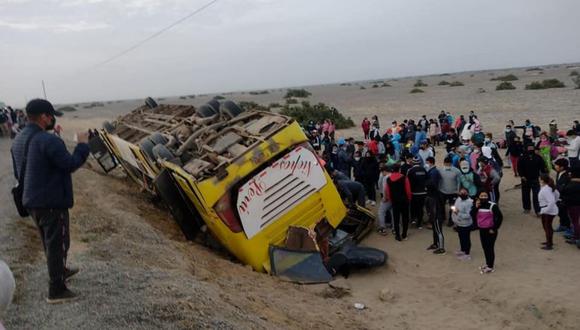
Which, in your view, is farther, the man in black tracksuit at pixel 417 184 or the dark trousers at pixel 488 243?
the man in black tracksuit at pixel 417 184

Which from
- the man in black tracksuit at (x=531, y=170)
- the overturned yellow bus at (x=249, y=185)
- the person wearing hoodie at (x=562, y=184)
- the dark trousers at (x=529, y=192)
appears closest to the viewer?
the overturned yellow bus at (x=249, y=185)

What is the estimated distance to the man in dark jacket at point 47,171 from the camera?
14.2 feet

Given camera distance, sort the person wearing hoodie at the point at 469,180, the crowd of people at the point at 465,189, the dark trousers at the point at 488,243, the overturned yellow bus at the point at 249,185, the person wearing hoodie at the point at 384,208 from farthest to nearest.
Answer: the person wearing hoodie at the point at 384,208 < the person wearing hoodie at the point at 469,180 < the crowd of people at the point at 465,189 < the dark trousers at the point at 488,243 < the overturned yellow bus at the point at 249,185

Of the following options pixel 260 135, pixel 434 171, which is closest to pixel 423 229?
pixel 434 171

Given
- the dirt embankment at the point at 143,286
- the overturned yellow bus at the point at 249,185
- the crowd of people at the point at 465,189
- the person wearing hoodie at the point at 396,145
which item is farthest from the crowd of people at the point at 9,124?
the crowd of people at the point at 465,189

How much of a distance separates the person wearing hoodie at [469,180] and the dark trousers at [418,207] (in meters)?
0.89

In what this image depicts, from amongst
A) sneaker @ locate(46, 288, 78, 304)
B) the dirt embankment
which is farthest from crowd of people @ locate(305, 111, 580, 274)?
sneaker @ locate(46, 288, 78, 304)

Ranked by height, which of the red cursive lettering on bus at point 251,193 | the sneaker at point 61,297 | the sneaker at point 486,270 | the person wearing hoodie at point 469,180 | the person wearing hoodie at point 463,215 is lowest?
the sneaker at point 486,270

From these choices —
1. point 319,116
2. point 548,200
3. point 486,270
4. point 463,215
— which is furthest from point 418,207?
point 319,116

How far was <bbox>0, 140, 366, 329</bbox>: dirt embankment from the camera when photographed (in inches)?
181

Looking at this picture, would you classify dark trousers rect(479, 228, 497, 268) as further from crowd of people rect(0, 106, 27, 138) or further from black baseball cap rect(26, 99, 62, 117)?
crowd of people rect(0, 106, 27, 138)

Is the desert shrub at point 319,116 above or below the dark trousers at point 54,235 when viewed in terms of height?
below

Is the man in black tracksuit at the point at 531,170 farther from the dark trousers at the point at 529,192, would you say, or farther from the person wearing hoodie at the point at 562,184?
the person wearing hoodie at the point at 562,184

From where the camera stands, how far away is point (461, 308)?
23.0ft
